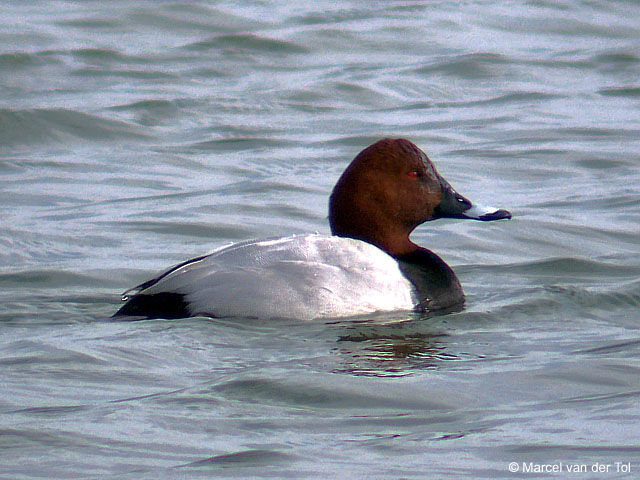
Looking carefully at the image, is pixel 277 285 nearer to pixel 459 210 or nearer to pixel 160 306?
pixel 160 306

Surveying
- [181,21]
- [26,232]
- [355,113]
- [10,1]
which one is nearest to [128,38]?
[181,21]

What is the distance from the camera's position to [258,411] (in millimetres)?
4012

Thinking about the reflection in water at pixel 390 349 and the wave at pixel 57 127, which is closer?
the reflection in water at pixel 390 349

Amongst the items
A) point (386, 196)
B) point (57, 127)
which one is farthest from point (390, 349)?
point (57, 127)

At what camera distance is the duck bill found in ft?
19.2

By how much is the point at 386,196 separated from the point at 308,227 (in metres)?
1.90

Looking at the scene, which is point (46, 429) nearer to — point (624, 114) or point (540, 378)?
point (540, 378)

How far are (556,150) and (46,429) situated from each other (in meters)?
6.50

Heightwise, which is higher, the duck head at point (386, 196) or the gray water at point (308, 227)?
the duck head at point (386, 196)

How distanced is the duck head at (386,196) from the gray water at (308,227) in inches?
19.9

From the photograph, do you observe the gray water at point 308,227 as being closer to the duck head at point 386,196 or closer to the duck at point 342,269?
the duck at point 342,269

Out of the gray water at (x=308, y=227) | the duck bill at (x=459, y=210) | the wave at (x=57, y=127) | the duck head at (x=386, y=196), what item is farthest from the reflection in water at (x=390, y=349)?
the wave at (x=57, y=127)

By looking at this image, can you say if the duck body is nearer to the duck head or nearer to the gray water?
the gray water

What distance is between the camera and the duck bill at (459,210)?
584 centimetres
